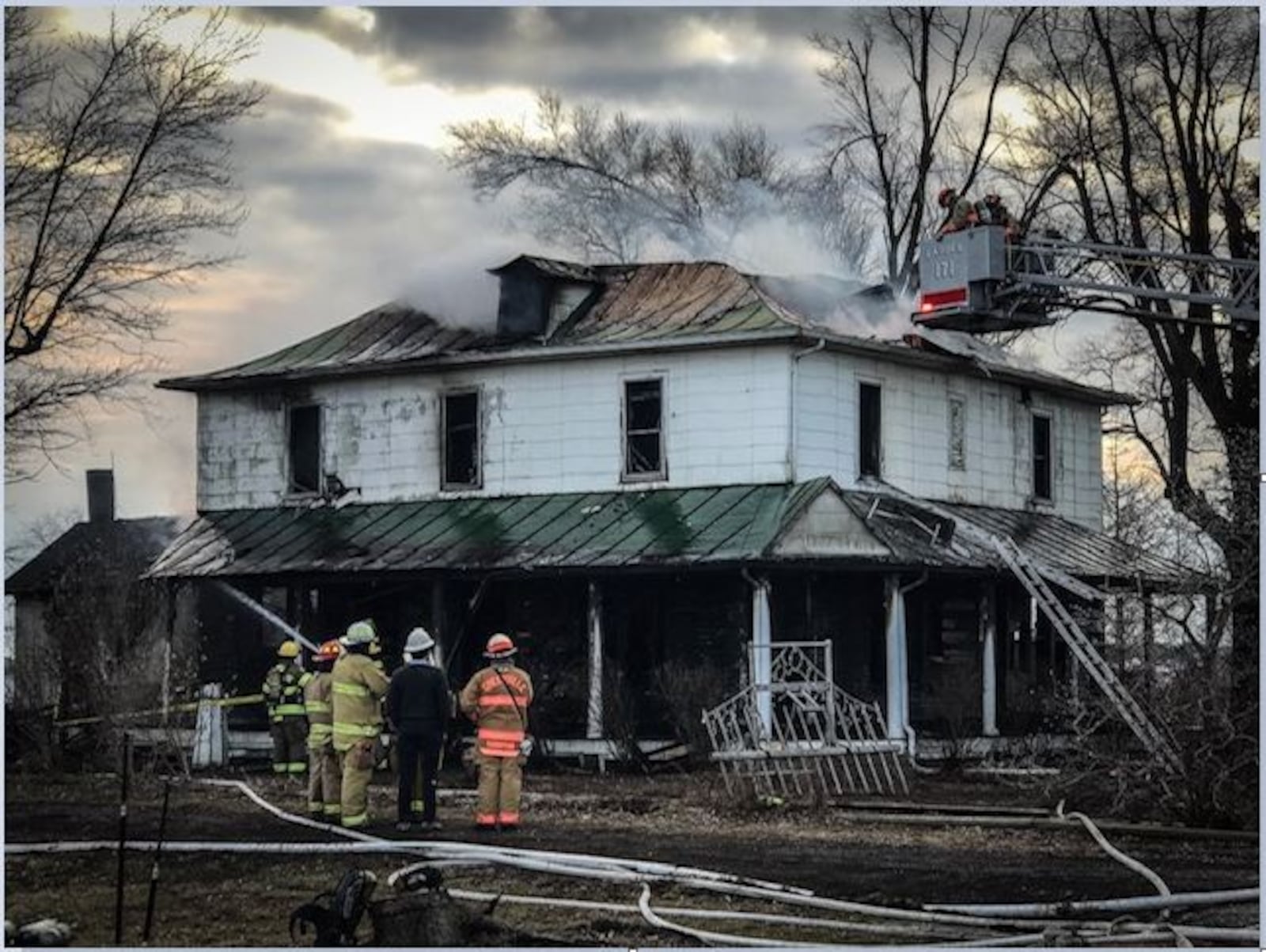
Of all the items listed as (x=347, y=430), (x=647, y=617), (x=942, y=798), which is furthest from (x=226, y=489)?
(x=942, y=798)

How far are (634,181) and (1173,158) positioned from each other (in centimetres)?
611

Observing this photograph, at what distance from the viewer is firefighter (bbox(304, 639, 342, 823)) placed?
66.6 ft

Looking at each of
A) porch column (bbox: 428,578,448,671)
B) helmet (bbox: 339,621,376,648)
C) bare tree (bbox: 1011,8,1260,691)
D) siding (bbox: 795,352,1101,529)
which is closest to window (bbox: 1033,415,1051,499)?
siding (bbox: 795,352,1101,529)

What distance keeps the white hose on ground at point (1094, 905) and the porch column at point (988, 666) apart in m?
10.8

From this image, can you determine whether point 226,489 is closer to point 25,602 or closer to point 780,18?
point 25,602

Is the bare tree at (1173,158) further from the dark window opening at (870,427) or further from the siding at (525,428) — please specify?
the siding at (525,428)

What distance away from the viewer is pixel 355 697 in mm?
19344

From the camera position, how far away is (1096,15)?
2314 centimetres

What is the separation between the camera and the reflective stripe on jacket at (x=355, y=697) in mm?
19266

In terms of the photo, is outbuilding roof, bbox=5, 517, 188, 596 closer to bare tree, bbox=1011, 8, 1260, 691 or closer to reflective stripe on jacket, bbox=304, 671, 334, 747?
reflective stripe on jacket, bbox=304, 671, 334, 747

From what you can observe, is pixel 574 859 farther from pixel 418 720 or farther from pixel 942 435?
pixel 942 435

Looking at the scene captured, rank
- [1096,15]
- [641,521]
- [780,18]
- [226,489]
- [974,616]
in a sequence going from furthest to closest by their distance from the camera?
[226,489]
[974,616]
[641,521]
[1096,15]
[780,18]

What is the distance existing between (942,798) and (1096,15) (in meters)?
7.66

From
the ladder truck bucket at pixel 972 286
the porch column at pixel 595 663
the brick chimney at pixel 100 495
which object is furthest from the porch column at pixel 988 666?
the brick chimney at pixel 100 495
